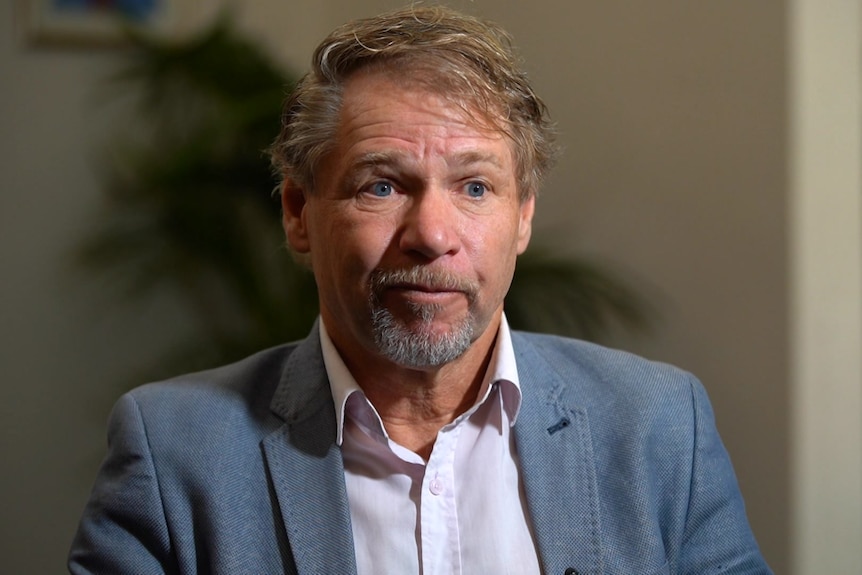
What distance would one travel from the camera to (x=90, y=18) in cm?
281

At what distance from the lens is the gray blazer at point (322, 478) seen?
135 centimetres

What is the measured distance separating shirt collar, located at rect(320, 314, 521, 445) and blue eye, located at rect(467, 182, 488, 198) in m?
0.24

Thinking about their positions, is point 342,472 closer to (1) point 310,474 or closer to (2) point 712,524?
(1) point 310,474

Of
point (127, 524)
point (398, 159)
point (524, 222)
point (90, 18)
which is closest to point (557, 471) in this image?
point (524, 222)

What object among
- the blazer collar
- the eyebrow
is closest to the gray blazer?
the blazer collar

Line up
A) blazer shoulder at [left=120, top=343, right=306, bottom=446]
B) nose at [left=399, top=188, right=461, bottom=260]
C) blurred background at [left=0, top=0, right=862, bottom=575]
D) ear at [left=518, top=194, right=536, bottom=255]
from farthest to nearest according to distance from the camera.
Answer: blurred background at [left=0, top=0, right=862, bottom=575] < ear at [left=518, top=194, right=536, bottom=255] < blazer shoulder at [left=120, top=343, right=306, bottom=446] < nose at [left=399, top=188, right=461, bottom=260]

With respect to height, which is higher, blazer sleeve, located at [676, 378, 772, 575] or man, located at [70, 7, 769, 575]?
man, located at [70, 7, 769, 575]

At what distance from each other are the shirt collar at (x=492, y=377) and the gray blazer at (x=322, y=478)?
0.02 meters

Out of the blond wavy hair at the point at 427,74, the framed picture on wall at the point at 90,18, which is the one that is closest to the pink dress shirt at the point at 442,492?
the blond wavy hair at the point at 427,74

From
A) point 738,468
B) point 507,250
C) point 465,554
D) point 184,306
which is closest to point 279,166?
point 507,250

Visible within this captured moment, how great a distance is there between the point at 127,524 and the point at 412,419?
17.3 inches

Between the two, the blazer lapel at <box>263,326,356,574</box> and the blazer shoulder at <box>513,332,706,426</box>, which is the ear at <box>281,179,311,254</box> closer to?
the blazer lapel at <box>263,326,356,574</box>

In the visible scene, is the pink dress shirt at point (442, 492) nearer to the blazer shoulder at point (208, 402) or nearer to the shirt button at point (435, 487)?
the shirt button at point (435, 487)

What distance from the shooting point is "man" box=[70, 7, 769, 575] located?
135 centimetres
